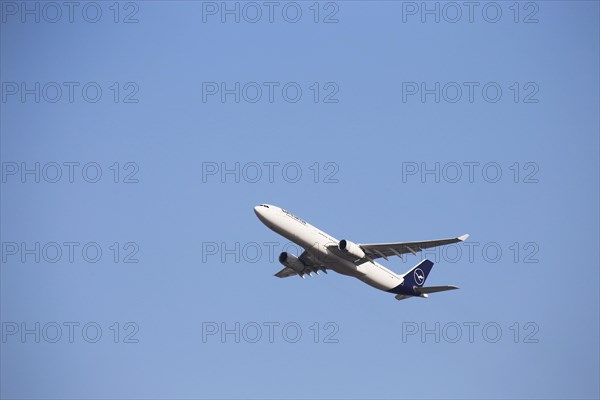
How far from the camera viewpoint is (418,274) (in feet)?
254

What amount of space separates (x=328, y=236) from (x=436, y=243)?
7149mm

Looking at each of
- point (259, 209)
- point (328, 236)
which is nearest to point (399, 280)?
point (328, 236)

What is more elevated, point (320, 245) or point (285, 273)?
point (285, 273)

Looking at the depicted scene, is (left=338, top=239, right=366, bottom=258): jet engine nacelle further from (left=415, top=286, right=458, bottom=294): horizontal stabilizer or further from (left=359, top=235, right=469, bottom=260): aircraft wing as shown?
(left=415, top=286, right=458, bottom=294): horizontal stabilizer

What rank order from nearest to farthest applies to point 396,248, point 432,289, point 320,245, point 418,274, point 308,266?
point 320,245 < point 396,248 < point 432,289 < point 308,266 < point 418,274

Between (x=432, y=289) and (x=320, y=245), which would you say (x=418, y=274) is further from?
(x=320, y=245)

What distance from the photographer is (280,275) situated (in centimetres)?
7912

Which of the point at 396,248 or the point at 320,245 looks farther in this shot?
the point at 396,248

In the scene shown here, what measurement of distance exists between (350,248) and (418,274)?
1097cm

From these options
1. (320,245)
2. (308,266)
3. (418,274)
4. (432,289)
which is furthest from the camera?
(418,274)

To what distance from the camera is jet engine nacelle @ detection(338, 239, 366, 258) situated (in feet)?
224

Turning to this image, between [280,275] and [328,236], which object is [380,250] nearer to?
[328,236]

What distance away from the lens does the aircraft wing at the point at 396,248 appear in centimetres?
6869

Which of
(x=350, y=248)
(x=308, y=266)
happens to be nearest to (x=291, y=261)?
(x=308, y=266)
